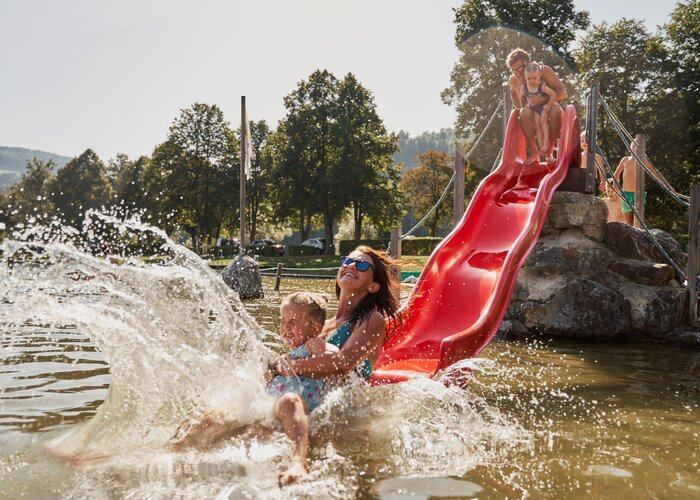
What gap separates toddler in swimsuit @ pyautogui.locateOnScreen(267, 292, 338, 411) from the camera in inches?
175

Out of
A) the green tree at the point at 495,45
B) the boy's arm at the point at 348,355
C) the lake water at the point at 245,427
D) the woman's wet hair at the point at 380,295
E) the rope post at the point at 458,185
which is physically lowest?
the lake water at the point at 245,427

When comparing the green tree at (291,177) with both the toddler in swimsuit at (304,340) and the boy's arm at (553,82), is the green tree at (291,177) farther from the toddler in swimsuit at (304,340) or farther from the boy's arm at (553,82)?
the toddler in swimsuit at (304,340)

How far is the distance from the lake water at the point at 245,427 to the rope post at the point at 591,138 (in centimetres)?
569

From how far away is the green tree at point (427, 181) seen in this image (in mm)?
55391

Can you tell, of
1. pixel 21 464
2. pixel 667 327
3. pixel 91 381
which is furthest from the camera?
pixel 667 327

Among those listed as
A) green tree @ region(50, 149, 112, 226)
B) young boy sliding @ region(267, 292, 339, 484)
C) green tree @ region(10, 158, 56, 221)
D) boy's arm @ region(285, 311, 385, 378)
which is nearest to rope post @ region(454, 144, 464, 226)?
boy's arm @ region(285, 311, 385, 378)

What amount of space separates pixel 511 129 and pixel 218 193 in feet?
134

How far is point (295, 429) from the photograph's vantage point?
3883mm

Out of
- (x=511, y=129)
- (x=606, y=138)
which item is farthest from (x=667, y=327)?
(x=606, y=138)

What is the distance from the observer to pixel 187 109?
51.5 m

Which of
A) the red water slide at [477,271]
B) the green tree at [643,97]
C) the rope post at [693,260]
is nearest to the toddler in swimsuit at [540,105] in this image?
the red water slide at [477,271]

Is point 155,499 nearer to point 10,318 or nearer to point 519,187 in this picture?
point 10,318

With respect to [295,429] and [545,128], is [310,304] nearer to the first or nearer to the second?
[295,429]

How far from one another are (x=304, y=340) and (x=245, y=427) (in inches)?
27.0
